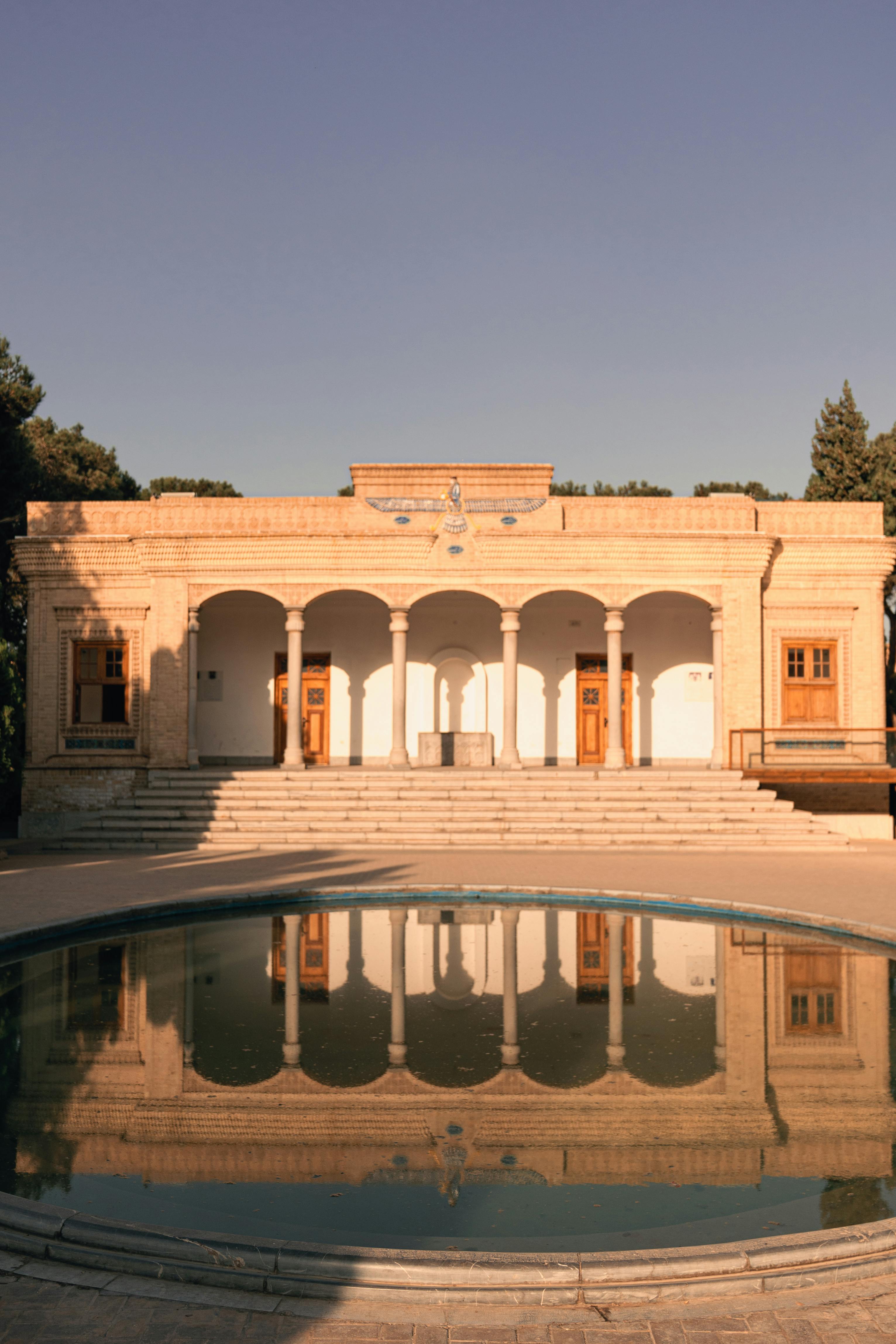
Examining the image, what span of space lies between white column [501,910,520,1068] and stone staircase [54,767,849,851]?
5.57 metres

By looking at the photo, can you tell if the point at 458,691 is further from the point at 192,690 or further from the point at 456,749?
the point at 192,690

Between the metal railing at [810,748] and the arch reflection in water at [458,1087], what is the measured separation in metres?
10.1

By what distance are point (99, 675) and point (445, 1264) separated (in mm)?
18423

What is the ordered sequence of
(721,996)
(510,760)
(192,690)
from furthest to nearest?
(192,690), (510,760), (721,996)

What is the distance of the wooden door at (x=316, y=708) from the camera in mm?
22406

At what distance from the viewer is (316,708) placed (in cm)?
2259

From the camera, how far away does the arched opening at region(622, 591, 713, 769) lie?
22391 mm

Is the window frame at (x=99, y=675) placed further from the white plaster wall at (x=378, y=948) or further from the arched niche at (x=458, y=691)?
the white plaster wall at (x=378, y=948)

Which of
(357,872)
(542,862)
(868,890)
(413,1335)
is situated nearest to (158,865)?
(357,872)

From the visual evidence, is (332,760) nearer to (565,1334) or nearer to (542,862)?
(542,862)

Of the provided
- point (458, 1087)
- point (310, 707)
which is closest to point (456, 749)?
point (310, 707)

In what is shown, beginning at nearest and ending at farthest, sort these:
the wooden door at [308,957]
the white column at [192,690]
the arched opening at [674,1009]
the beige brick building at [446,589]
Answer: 1. the arched opening at [674,1009]
2. the wooden door at [308,957]
3. the white column at [192,690]
4. the beige brick building at [446,589]

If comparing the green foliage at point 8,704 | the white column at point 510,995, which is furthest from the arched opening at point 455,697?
the white column at point 510,995

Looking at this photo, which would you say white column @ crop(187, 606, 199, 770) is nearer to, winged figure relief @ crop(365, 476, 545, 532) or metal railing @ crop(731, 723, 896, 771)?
winged figure relief @ crop(365, 476, 545, 532)
